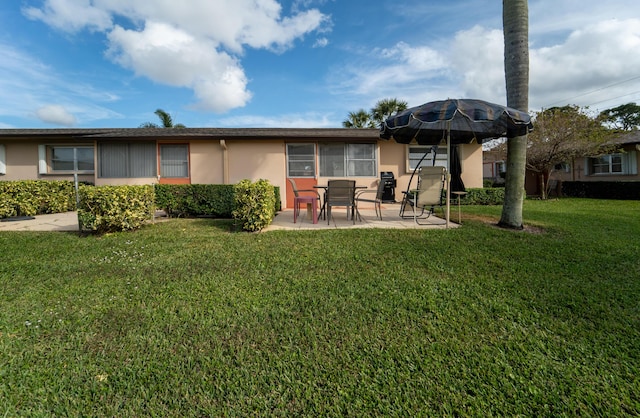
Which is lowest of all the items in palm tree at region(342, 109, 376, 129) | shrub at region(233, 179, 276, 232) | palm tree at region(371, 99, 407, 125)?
shrub at region(233, 179, 276, 232)

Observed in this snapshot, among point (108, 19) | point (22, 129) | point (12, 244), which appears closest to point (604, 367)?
point (12, 244)

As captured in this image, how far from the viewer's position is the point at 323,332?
2227 mm

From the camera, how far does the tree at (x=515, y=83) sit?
5277 millimetres

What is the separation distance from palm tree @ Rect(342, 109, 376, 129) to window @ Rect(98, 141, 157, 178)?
13612mm

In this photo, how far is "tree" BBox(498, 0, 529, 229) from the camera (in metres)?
5.28

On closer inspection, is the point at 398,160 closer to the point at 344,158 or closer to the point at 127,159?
the point at 344,158

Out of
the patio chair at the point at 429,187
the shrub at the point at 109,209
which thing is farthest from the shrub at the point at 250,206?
the patio chair at the point at 429,187

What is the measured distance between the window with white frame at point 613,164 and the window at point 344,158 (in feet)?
47.9

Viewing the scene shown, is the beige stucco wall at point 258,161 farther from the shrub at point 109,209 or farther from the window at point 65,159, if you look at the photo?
the window at point 65,159

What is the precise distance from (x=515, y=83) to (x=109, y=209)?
7902mm

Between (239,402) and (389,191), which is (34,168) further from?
(239,402)

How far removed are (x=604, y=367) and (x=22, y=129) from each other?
18.1 metres

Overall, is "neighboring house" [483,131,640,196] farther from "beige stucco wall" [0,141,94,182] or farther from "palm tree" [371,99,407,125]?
"beige stucco wall" [0,141,94,182]

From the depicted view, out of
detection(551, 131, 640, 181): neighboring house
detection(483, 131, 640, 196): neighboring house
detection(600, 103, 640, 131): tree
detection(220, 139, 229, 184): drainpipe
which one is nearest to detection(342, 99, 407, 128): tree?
detection(483, 131, 640, 196): neighboring house
